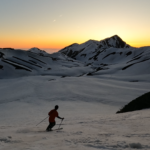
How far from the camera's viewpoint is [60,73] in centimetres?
8938

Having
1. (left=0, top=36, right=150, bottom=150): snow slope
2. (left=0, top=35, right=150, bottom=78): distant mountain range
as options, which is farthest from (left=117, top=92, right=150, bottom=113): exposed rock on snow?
(left=0, top=35, right=150, bottom=78): distant mountain range

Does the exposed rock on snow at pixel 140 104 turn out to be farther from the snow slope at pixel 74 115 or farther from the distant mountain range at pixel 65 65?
the distant mountain range at pixel 65 65

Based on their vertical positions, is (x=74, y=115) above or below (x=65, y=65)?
below

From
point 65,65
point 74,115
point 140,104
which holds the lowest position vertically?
point 74,115

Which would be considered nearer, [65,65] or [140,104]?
[140,104]

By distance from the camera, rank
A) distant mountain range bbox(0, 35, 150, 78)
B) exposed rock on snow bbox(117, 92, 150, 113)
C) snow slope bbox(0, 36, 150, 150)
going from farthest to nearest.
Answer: distant mountain range bbox(0, 35, 150, 78) → exposed rock on snow bbox(117, 92, 150, 113) → snow slope bbox(0, 36, 150, 150)

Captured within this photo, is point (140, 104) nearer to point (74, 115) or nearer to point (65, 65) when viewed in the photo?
point (74, 115)

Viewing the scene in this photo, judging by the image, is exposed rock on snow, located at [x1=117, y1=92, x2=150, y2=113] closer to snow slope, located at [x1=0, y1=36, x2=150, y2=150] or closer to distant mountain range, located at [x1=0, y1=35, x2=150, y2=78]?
snow slope, located at [x1=0, y1=36, x2=150, y2=150]

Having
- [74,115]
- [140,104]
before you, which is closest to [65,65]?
[74,115]

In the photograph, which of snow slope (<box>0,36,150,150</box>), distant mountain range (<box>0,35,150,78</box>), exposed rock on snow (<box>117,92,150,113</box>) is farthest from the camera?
distant mountain range (<box>0,35,150,78</box>)

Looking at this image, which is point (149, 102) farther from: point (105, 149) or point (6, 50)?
point (6, 50)

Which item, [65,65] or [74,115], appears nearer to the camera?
[74,115]

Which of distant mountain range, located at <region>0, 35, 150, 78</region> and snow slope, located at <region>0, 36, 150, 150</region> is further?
distant mountain range, located at <region>0, 35, 150, 78</region>

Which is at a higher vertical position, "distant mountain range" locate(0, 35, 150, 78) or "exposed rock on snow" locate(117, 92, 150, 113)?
"distant mountain range" locate(0, 35, 150, 78)
